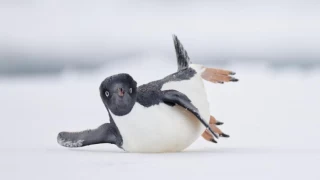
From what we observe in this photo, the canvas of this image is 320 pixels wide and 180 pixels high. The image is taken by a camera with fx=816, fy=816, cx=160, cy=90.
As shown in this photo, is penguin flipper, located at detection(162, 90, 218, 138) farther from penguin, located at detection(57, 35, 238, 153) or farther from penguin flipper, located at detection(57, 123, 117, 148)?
penguin flipper, located at detection(57, 123, 117, 148)

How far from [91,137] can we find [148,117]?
0.38 meters

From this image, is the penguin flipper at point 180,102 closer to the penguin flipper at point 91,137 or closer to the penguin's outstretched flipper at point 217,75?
the penguin flipper at point 91,137

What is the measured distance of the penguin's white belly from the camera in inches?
161

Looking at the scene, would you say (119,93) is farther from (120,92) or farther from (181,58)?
(181,58)

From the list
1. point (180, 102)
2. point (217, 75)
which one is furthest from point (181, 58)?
point (180, 102)

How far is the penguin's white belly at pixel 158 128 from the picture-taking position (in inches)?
161

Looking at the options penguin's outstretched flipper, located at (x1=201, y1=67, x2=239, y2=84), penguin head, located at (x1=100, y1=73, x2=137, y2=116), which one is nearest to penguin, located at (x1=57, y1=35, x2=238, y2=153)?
penguin head, located at (x1=100, y1=73, x2=137, y2=116)

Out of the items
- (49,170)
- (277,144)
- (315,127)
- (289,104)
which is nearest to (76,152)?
(49,170)

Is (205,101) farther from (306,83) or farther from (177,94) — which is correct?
(306,83)

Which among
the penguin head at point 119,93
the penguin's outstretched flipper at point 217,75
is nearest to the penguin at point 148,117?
the penguin head at point 119,93

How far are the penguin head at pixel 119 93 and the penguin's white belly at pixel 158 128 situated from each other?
0.04m

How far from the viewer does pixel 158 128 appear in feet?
13.5

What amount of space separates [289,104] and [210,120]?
1728 mm

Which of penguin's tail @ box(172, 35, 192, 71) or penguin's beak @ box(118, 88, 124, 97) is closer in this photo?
penguin's beak @ box(118, 88, 124, 97)
